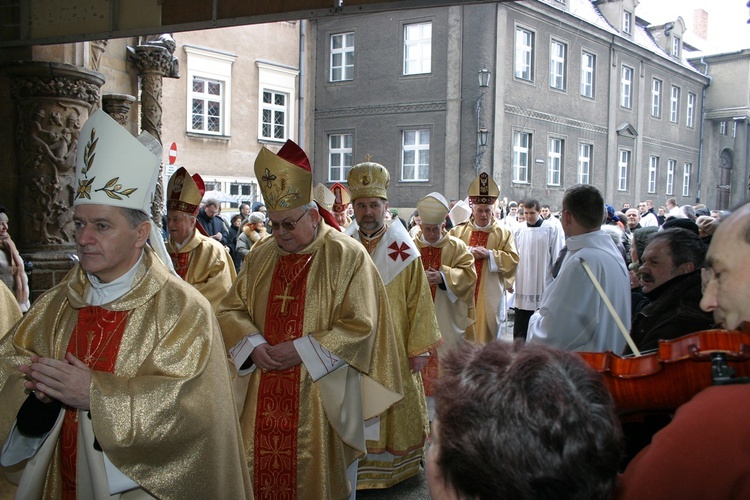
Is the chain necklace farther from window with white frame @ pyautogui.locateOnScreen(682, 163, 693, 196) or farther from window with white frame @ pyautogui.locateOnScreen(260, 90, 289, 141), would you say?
window with white frame @ pyautogui.locateOnScreen(682, 163, 693, 196)

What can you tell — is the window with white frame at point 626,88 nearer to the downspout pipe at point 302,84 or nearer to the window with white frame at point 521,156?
the window with white frame at point 521,156

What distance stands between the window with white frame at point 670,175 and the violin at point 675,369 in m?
33.2

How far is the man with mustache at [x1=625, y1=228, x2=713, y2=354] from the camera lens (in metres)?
2.47

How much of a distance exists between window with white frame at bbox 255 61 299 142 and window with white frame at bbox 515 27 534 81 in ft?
25.0

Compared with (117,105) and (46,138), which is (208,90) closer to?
(117,105)

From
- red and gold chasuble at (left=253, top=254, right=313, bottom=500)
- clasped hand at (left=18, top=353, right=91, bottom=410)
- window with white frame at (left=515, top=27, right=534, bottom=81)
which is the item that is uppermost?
window with white frame at (left=515, top=27, right=534, bottom=81)

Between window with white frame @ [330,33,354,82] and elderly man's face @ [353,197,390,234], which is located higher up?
window with white frame @ [330,33,354,82]

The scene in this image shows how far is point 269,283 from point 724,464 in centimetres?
292

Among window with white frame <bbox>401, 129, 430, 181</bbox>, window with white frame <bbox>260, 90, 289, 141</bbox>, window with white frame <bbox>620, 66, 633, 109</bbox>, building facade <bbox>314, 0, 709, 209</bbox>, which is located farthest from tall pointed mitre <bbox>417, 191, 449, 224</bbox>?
window with white frame <bbox>620, 66, 633, 109</bbox>

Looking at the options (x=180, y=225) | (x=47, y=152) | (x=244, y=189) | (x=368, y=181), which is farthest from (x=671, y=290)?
(x=244, y=189)

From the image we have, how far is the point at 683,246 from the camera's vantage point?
2.83m

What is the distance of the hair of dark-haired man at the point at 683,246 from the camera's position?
2801mm

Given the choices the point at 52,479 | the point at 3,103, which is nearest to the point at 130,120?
the point at 3,103

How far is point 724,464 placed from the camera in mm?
1074
